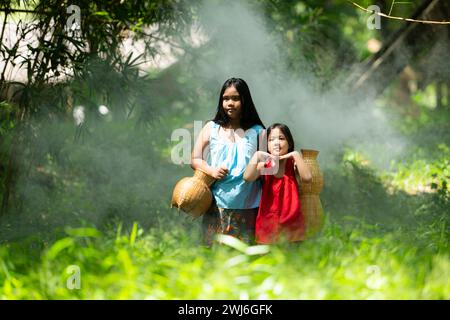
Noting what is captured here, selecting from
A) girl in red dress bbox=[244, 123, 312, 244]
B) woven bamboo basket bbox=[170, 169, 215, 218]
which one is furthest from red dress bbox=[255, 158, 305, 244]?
woven bamboo basket bbox=[170, 169, 215, 218]

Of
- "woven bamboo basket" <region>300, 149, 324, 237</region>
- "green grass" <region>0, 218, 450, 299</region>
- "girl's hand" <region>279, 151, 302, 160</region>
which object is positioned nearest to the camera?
"green grass" <region>0, 218, 450, 299</region>

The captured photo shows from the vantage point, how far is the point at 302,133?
8.00 m

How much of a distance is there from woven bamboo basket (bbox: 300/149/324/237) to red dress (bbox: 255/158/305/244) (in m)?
0.04

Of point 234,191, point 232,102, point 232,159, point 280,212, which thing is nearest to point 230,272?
point 280,212

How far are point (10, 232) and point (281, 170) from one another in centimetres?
229

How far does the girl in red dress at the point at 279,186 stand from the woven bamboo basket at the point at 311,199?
4 centimetres

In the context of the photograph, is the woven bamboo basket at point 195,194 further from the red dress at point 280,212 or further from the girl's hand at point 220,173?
the red dress at point 280,212

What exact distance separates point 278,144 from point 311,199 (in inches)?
13.2

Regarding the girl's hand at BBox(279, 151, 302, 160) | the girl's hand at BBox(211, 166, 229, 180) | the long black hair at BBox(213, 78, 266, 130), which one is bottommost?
the girl's hand at BBox(211, 166, 229, 180)

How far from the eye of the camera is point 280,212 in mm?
4086

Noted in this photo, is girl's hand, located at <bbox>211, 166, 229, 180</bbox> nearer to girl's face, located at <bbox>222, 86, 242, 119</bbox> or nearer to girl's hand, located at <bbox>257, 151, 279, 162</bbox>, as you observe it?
girl's hand, located at <bbox>257, 151, 279, 162</bbox>

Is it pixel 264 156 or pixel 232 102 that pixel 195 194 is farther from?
pixel 232 102

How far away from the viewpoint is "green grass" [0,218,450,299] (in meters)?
3.50
